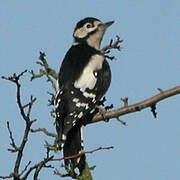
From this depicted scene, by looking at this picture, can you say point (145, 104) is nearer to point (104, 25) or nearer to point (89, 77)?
point (89, 77)

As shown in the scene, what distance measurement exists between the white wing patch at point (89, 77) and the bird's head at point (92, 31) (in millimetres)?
745

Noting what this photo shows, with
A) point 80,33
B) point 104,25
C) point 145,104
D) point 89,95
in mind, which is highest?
point 80,33

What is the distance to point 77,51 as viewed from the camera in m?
6.22

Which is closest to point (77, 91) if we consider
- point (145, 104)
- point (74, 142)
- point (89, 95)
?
→ point (89, 95)

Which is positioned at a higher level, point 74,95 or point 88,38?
point 88,38

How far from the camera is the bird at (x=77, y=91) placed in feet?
17.2

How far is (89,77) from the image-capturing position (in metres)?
5.78

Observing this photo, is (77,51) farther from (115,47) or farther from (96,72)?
(115,47)

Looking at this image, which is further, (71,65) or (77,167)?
(71,65)

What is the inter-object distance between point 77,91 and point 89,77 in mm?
311

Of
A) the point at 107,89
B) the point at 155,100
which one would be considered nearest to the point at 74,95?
the point at 107,89

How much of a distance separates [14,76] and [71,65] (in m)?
2.57

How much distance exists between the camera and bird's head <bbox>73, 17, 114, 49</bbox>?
6.66 metres

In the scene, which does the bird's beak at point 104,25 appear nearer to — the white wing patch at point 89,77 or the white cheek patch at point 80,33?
the white cheek patch at point 80,33
